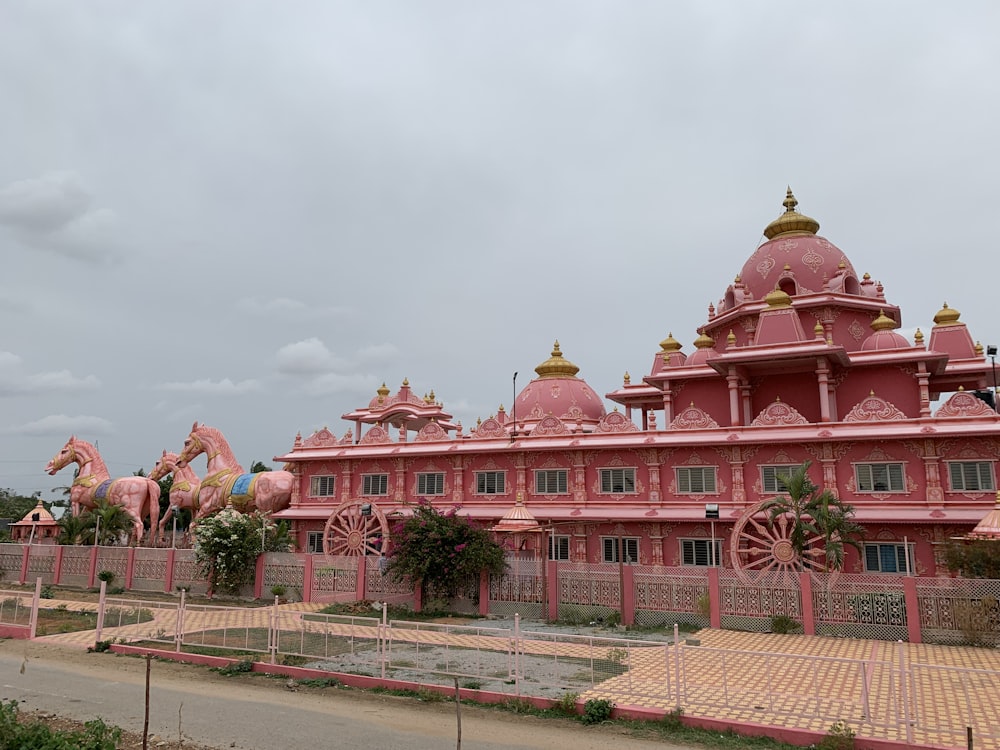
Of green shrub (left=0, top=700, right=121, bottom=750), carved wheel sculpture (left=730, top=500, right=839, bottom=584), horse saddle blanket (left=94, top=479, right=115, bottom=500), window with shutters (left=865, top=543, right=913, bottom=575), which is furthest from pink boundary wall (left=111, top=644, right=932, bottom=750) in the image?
horse saddle blanket (left=94, top=479, right=115, bottom=500)

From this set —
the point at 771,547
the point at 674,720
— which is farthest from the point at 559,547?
the point at 674,720

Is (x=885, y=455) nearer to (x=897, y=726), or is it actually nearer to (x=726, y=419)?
(x=726, y=419)

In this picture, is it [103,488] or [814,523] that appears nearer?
[814,523]

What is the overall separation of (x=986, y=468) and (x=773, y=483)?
17.6 feet

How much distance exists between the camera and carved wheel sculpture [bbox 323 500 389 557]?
24.1 m

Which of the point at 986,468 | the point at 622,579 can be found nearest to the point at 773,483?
the point at 986,468

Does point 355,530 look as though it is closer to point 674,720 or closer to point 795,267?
point 674,720

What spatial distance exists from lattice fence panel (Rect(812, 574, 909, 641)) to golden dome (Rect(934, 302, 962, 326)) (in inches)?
580

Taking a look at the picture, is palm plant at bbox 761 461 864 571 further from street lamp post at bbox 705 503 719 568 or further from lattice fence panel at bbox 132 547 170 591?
lattice fence panel at bbox 132 547 170 591

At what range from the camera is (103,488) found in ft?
105

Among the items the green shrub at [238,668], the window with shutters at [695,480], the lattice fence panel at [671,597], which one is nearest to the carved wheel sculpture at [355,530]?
the window with shutters at [695,480]

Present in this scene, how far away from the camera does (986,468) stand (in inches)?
761

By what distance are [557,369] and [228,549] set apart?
59.3 feet

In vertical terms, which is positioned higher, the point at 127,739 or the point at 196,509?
the point at 196,509
